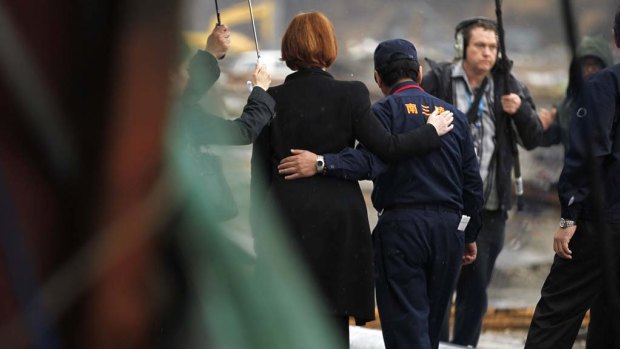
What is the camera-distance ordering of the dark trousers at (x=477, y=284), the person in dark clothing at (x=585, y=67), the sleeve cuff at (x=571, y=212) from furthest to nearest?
the dark trousers at (x=477, y=284), the person in dark clothing at (x=585, y=67), the sleeve cuff at (x=571, y=212)

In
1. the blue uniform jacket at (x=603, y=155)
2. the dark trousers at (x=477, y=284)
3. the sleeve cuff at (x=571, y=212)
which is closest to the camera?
the blue uniform jacket at (x=603, y=155)

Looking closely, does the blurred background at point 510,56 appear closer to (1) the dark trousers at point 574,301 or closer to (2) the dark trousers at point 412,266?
(2) the dark trousers at point 412,266

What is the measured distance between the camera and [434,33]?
1002 centimetres

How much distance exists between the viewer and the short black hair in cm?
448

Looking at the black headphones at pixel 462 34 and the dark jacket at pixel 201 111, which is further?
the black headphones at pixel 462 34

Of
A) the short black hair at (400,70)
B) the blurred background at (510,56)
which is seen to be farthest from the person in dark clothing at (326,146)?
the blurred background at (510,56)

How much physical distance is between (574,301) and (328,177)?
997 mm

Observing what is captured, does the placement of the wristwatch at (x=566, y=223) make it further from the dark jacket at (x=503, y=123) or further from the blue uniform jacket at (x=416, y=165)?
the dark jacket at (x=503, y=123)

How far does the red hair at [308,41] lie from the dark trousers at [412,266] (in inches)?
26.3

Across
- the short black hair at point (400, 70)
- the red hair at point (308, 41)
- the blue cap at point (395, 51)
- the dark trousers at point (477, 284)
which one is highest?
the red hair at point (308, 41)

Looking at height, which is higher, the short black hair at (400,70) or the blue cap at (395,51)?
the blue cap at (395,51)

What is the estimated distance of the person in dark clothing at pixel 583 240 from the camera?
3.97 m

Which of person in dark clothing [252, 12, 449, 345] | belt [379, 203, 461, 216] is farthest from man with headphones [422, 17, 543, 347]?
person in dark clothing [252, 12, 449, 345]

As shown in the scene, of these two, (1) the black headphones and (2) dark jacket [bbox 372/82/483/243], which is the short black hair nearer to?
(2) dark jacket [bbox 372/82/483/243]
